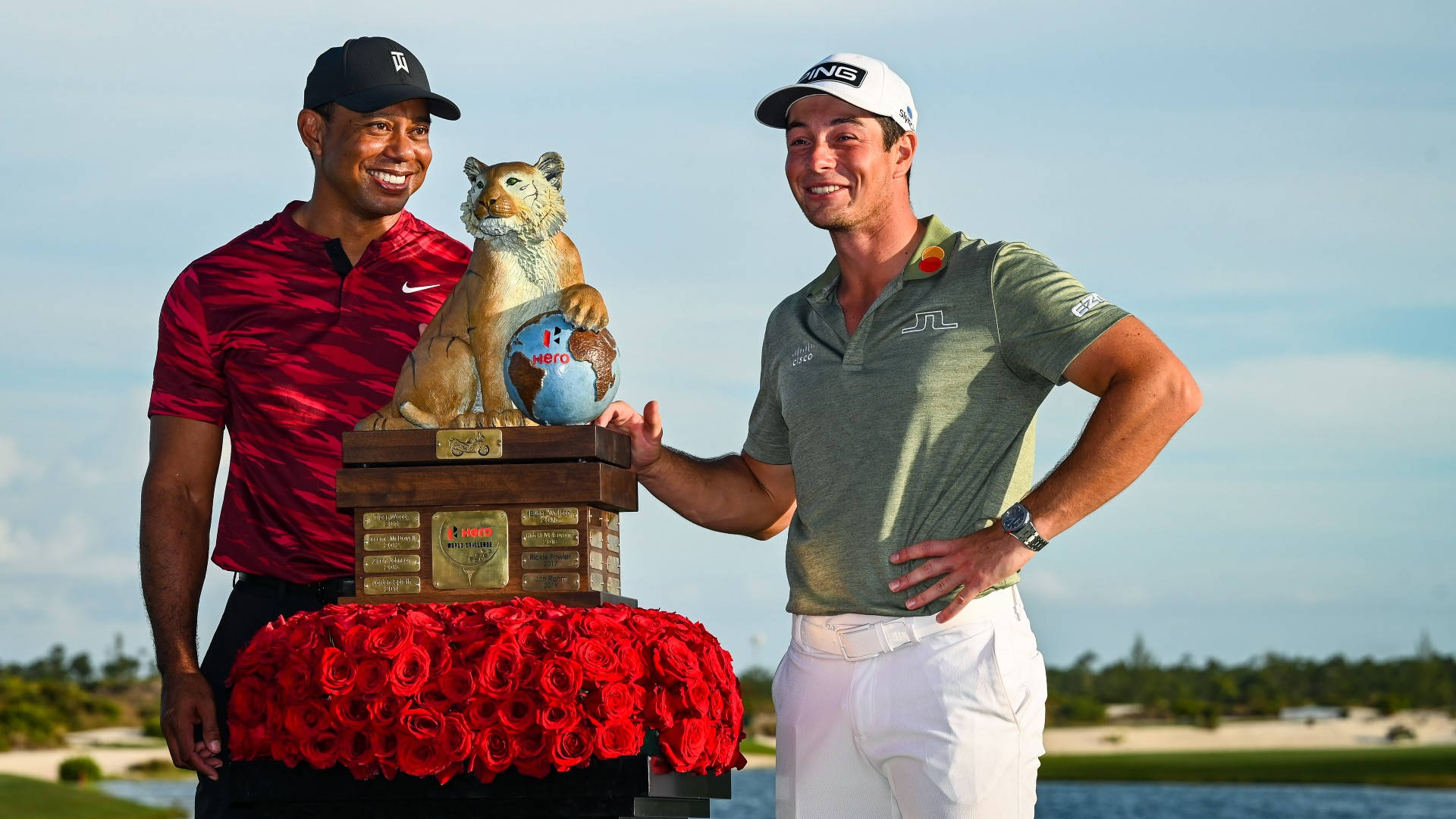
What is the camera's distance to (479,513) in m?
5.22

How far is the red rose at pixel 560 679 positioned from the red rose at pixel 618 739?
0.46 feet

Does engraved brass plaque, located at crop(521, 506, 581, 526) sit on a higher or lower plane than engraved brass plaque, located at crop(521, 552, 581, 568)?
higher

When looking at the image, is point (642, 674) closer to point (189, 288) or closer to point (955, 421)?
point (955, 421)

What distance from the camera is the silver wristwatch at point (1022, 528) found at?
17.7 feet

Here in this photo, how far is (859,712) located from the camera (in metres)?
5.52

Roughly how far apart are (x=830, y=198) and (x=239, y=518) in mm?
2572

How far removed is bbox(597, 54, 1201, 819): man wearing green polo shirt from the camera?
17.7 feet

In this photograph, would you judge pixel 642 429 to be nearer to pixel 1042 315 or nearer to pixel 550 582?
pixel 550 582

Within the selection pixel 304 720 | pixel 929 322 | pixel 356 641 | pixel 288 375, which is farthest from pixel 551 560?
pixel 929 322

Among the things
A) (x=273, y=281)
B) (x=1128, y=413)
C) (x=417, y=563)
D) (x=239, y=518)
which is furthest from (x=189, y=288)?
(x=1128, y=413)

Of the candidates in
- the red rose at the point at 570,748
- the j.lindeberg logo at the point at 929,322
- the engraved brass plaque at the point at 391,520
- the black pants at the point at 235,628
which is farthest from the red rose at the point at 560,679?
the j.lindeberg logo at the point at 929,322

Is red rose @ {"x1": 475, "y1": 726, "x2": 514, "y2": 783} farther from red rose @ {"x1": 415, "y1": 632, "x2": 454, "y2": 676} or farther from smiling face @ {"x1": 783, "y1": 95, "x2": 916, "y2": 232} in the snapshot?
smiling face @ {"x1": 783, "y1": 95, "x2": 916, "y2": 232}

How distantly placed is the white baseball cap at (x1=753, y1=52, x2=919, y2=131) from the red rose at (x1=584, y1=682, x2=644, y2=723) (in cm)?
233

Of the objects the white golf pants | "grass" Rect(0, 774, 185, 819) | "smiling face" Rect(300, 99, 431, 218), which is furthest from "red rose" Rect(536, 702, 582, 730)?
"grass" Rect(0, 774, 185, 819)
